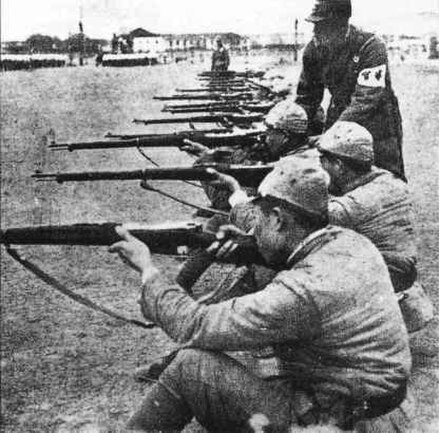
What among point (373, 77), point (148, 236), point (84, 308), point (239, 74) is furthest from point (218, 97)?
point (148, 236)

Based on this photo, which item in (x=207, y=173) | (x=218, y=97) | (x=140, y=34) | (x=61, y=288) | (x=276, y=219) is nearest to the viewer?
(x=276, y=219)

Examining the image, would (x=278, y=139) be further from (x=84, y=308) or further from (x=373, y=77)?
(x=84, y=308)

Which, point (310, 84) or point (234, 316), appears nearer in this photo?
point (234, 316)

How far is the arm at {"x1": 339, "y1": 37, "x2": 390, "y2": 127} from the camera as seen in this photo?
6453 mm

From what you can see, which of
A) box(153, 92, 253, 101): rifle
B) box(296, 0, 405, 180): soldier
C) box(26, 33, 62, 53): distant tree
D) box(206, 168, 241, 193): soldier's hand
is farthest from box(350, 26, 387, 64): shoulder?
box(26, 33, 62, 53): distant tree

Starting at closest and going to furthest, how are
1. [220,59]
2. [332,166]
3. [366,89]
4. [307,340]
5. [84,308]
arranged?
1. [307,340]
2. [332,166]
3. [84,308]
4. [366,89]
5. [220,59]

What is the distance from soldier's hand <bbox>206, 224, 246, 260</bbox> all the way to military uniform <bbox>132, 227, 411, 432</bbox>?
16.8 inches

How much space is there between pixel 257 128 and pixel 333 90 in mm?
1415

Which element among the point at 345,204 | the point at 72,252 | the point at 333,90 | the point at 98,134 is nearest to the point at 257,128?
the point at 333,90

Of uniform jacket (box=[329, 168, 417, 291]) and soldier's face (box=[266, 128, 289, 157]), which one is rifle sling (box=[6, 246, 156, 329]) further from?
soldier's face (box=[266, 128, 289, 157])

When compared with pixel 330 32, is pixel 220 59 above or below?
below

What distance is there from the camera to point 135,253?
11.4 feet

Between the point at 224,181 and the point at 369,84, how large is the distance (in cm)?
173

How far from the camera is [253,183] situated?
6059 millimetres
